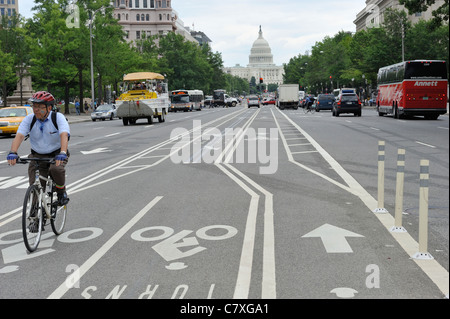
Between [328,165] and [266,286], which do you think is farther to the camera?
[328,165]

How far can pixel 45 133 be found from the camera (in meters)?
7.58

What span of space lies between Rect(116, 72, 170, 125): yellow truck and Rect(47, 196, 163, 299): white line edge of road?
27.8 metres

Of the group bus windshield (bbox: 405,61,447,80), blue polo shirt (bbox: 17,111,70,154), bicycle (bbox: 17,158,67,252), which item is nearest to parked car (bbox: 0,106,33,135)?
bus windshield (bbox: 405,61,447,80)

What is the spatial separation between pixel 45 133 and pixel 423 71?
1279 inches

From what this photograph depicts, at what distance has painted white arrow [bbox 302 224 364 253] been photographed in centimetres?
674


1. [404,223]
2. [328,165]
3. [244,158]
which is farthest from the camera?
[244,158]

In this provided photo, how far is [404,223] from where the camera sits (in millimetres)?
7988

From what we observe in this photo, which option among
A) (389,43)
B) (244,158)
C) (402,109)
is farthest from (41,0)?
(244,158)

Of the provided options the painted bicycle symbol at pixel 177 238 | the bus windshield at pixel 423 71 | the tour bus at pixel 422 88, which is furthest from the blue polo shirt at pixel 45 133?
the bus windshield at pixel 423 71

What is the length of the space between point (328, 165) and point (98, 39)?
57787mm

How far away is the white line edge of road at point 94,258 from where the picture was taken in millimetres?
5422

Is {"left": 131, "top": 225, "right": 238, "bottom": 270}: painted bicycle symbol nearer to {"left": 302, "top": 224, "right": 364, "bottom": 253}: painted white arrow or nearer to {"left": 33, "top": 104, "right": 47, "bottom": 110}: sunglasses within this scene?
{"left": 302, "top": 224, "right": 364, "bottom": 253}: painted white arrow
